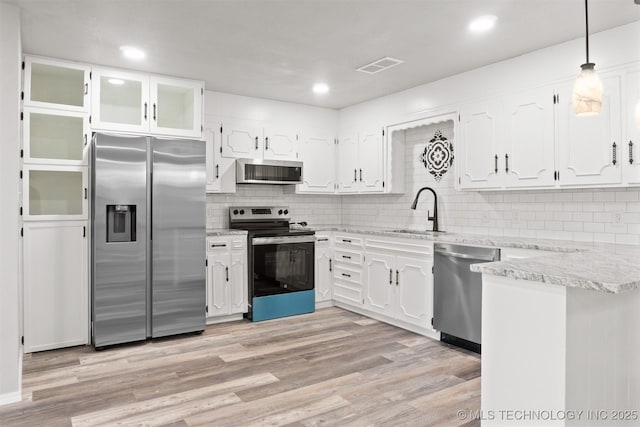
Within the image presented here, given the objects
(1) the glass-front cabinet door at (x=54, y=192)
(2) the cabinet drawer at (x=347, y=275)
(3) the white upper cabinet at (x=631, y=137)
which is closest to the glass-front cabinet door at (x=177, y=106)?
(1) the glass-front cabinet door at (x=54, y=192)

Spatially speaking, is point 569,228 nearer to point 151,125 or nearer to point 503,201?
point 503,201

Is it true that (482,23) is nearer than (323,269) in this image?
Yes

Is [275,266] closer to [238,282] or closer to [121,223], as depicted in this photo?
[238,282]

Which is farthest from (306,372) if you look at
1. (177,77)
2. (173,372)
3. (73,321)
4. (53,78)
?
(53,78)

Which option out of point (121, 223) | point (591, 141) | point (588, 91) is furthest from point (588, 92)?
point (121, 223)

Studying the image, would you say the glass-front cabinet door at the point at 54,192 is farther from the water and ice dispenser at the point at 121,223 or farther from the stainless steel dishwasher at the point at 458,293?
the stainless steel dishwasher at the point at 458,293

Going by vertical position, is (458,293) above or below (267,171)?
below

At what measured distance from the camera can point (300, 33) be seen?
3258mm

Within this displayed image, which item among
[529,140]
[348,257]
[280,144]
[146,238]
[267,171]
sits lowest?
[348,257]

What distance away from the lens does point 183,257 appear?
4.06 meters

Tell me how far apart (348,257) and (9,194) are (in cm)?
328

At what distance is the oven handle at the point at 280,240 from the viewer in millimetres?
4660

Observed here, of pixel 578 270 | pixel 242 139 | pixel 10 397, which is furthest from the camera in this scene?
pixel 242 139

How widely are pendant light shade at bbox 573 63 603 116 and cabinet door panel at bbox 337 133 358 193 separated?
348 cm
